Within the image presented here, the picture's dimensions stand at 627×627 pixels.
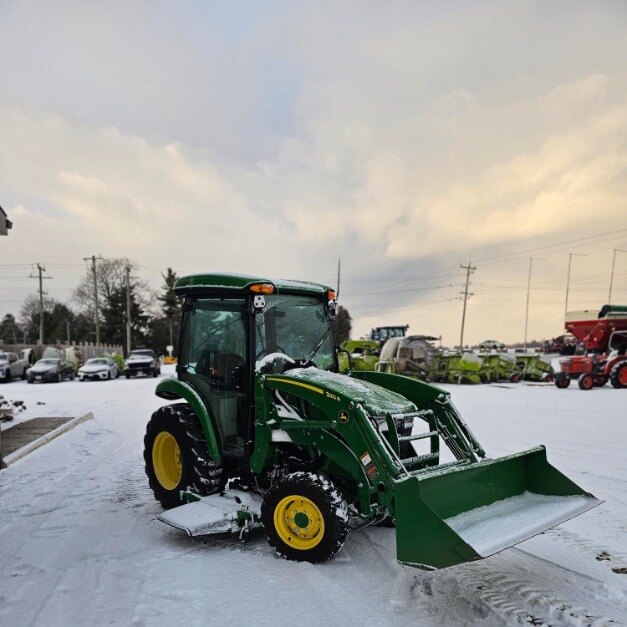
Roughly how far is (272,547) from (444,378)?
20148 mm

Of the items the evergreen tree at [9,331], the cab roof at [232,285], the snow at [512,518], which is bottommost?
the evergreen tree at [9,331]

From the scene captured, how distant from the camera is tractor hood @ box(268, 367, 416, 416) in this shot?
435cm

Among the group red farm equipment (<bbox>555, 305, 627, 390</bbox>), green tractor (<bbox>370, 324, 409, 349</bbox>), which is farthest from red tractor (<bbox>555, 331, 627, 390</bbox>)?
green tractor (<bbox>370, 324, 409, 349</bbox>)

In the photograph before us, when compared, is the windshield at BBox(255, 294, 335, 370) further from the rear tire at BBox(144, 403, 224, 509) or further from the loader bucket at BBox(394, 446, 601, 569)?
the loader bucket at BBox(394, 446, 601, 569)

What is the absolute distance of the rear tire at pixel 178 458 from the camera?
16.6 ft

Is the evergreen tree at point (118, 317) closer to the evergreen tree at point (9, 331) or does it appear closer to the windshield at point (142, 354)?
the evergreen tree at point (9, 331)

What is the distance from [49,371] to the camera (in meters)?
26.3

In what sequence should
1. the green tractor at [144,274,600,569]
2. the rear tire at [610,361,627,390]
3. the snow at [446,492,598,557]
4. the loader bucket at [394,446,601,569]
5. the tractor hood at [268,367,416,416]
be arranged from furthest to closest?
the rear tire at [610,361,627,390], the tractor hood at [268,367,416,416], the green tractor at [144,274,600,569], the snow at [446,492,598,557], the loader bucket at [394,446,601,569]

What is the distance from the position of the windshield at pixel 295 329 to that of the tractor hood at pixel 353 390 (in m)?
0.29

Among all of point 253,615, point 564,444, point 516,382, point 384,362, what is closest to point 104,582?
point 253,615

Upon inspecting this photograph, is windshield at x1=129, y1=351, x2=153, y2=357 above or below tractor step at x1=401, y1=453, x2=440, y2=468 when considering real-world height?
below

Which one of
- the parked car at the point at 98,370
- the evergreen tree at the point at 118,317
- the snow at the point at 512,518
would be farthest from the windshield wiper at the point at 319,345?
the evergreen tree at the point at 118,317

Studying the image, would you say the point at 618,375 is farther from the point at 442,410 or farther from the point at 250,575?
the point at 250,575

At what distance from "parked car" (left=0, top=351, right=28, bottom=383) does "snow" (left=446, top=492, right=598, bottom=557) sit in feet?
91.3
